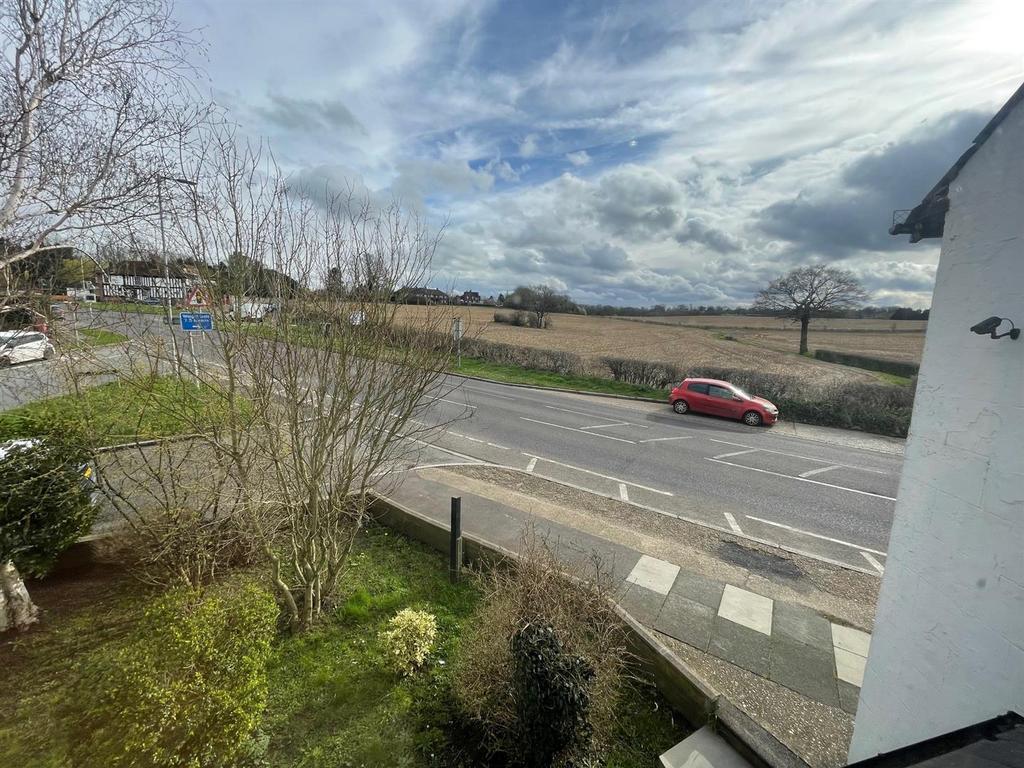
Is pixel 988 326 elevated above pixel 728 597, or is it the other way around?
pixel 988 326

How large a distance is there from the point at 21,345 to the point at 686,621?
7.89 metres

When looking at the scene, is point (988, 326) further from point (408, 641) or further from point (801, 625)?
point (408, 641)

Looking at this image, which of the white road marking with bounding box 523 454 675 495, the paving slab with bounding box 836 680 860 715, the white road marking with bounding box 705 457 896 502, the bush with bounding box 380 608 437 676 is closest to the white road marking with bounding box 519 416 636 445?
the white road marking with bounding box 705 457 896 502

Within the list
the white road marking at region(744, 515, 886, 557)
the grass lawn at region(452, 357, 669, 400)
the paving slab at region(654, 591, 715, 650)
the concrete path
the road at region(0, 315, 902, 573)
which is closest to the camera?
the concrete path

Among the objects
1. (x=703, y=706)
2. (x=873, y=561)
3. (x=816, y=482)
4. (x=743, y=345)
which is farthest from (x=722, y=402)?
(x=743, y=345)

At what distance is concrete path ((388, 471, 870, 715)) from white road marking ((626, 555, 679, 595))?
0.5 inches

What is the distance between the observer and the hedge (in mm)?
24070

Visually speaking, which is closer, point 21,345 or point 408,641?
point 408,641

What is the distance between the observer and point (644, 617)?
5.00 m

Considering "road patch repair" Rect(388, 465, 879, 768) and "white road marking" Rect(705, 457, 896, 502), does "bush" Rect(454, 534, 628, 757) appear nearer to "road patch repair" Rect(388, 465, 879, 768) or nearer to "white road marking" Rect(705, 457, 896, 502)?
"road patch repair" Rect(388, 465, 879, 768)

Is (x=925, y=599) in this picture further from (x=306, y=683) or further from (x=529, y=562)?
(x=306, y=683)

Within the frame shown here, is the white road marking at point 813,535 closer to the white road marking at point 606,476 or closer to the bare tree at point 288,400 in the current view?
the white road marking at point 606,476

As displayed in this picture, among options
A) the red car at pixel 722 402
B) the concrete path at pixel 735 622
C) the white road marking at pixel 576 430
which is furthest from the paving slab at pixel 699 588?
the red car at pixel 722 402

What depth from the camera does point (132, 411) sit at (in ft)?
15.8
